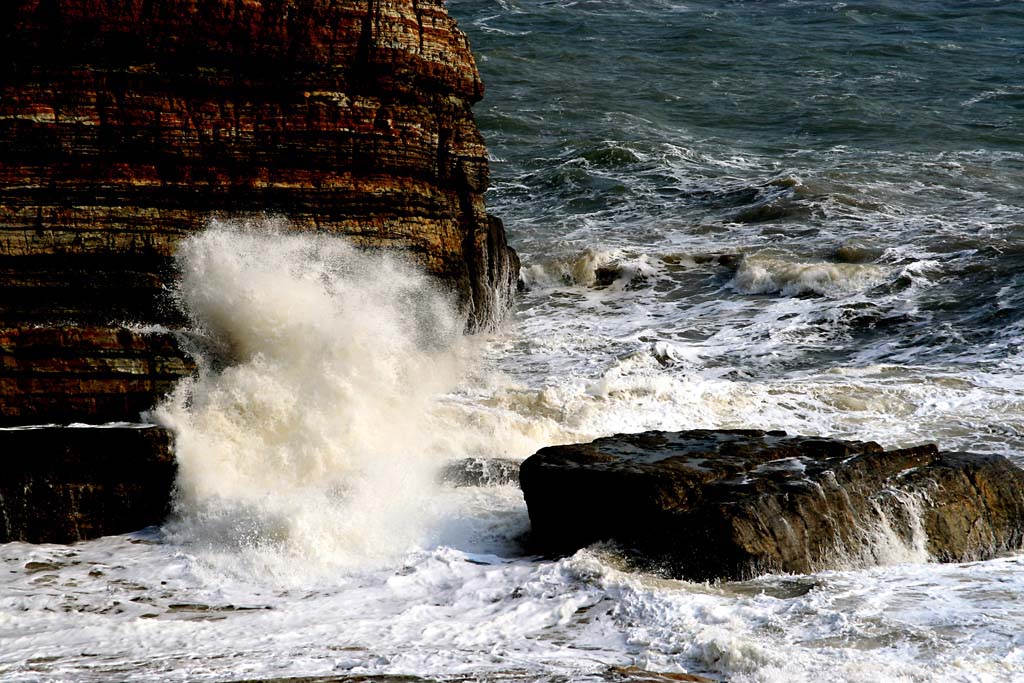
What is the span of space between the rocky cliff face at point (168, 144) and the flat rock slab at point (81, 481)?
1.00 feet

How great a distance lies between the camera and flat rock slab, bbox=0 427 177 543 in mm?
7977

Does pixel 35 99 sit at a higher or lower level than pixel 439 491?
higher

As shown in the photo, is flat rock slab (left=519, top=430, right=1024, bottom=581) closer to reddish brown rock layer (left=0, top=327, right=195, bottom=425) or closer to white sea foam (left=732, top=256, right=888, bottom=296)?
reddish brown rock layer (left=0, top=327, right=195, bottom=425)

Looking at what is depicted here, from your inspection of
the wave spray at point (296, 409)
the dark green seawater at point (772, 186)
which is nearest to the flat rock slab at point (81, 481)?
the wave spray at point (296, 409)

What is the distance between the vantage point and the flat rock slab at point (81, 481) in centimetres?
798

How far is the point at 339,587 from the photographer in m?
7.21

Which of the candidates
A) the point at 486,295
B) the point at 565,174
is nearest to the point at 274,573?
the point at 486,295

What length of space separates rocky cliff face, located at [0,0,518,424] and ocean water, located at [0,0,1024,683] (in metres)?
0.40

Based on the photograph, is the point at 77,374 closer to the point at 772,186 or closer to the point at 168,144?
the point at 168,144

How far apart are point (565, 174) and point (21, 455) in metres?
15.5

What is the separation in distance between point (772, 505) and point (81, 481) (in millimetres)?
4574

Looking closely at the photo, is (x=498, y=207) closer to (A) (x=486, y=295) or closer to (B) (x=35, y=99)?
(A) (x=486, y=295)

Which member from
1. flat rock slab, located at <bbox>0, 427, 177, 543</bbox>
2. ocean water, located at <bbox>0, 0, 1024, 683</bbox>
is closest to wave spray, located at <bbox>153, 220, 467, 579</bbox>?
ocean water, located at <bbox>0, 0, 1024, 683</bbox>

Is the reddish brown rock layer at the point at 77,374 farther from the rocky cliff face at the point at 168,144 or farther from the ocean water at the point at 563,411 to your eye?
the ocean water at the point at 563,411
